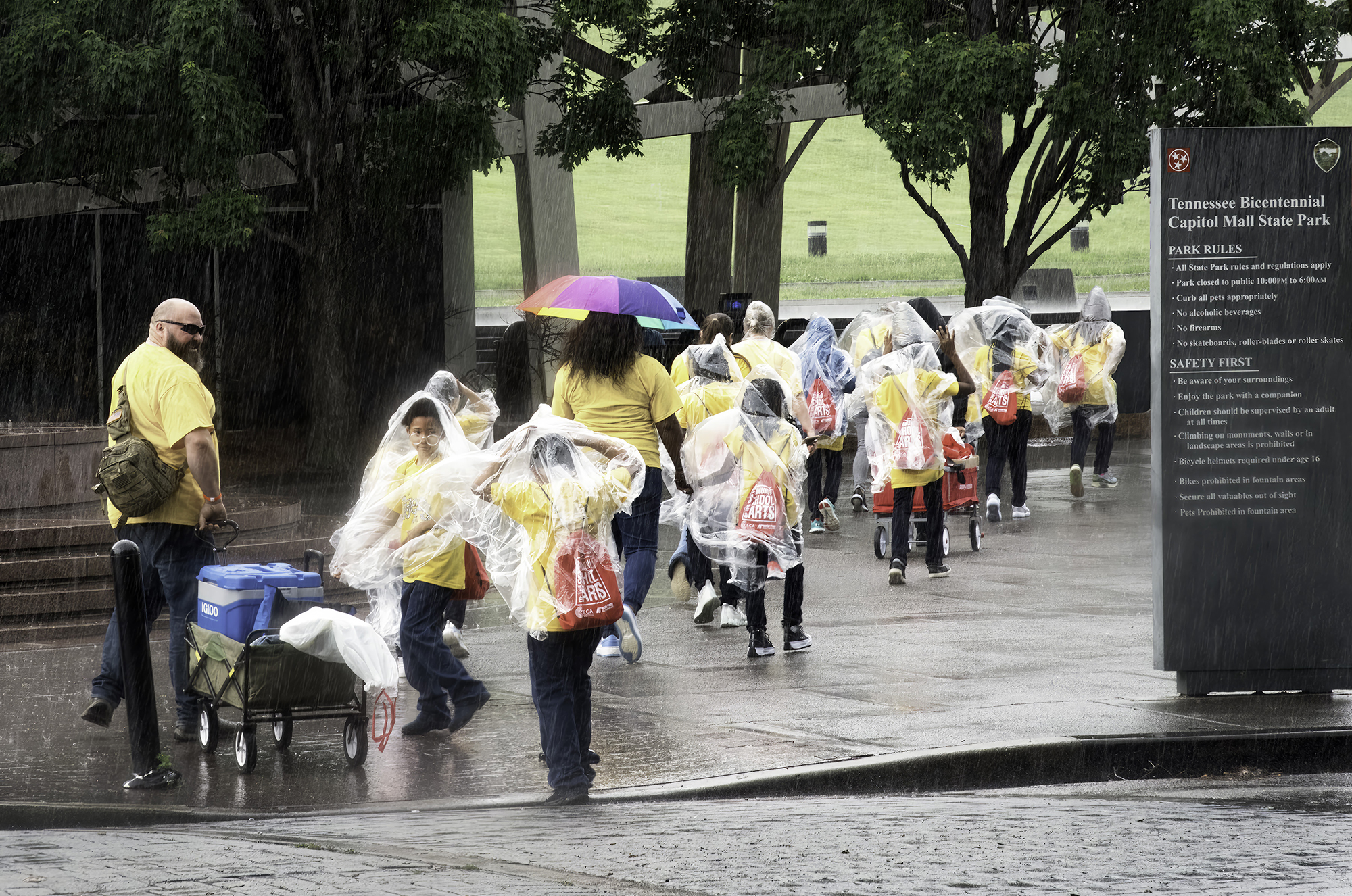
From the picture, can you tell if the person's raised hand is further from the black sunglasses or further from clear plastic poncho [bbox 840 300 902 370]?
clear plastic poncho [bbox 840 300 902 370]

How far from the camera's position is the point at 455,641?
920 centimetres

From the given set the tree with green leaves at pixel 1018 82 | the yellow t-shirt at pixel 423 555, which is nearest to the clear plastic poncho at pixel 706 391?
the yellow t-shirt at pixel 423 555

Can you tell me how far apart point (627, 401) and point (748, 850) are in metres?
3.86

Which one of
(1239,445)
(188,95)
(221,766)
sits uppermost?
(188,95)

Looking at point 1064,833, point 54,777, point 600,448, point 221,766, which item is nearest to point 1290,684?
point 1064,833

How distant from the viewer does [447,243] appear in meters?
30.2

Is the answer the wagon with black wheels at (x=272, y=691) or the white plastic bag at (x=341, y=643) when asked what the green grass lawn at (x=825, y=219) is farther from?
the white plastic bag at (x=341, y=643)

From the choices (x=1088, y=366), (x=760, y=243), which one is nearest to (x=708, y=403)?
(x=1088, y=366)

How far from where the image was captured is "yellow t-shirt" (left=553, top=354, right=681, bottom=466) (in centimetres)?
865

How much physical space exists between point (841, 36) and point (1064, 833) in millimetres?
17138

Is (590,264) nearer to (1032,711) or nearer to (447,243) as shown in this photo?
(447,243)

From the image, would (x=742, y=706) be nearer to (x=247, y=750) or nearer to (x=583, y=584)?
(x=583, y=584)

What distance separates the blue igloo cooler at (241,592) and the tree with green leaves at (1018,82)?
13612 millimetres

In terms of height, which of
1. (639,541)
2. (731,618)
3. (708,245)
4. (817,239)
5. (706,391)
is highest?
(817,239)
